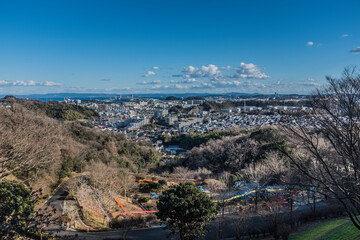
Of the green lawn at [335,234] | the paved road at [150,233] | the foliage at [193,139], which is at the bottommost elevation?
the foliage at [193,139]

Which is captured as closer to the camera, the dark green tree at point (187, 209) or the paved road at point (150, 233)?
the dark green tree at point (187, 209)

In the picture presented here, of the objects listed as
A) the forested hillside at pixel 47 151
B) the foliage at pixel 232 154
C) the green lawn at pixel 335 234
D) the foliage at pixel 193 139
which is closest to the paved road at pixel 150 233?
the green lawn at pixel 335 234

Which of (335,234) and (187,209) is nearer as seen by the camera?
(187,209)

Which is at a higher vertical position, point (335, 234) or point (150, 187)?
point (335, 234)

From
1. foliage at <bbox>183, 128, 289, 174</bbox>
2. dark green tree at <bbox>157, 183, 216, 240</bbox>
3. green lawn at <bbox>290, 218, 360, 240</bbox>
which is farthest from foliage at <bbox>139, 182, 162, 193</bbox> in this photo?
green lawn at <bbox>290, 218, 360, 240</bbox>

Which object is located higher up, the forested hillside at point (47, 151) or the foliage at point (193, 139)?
the forested hillside at point (47, 151)

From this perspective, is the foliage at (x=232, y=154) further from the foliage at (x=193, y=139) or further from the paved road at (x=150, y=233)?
the paved road at (x=150, y=233)

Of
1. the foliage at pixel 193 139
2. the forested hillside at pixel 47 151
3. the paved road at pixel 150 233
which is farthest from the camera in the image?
the foliage at pixel 193 139

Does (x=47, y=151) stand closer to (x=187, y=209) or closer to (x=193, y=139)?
(x=187, y=209)

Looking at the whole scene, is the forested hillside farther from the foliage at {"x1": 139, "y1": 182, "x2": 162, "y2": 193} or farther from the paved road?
the foliage at {"x1": 139, "y1": 182, "x2": 162, "y2": 193}

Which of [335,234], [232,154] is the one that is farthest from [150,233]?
[232,154]
